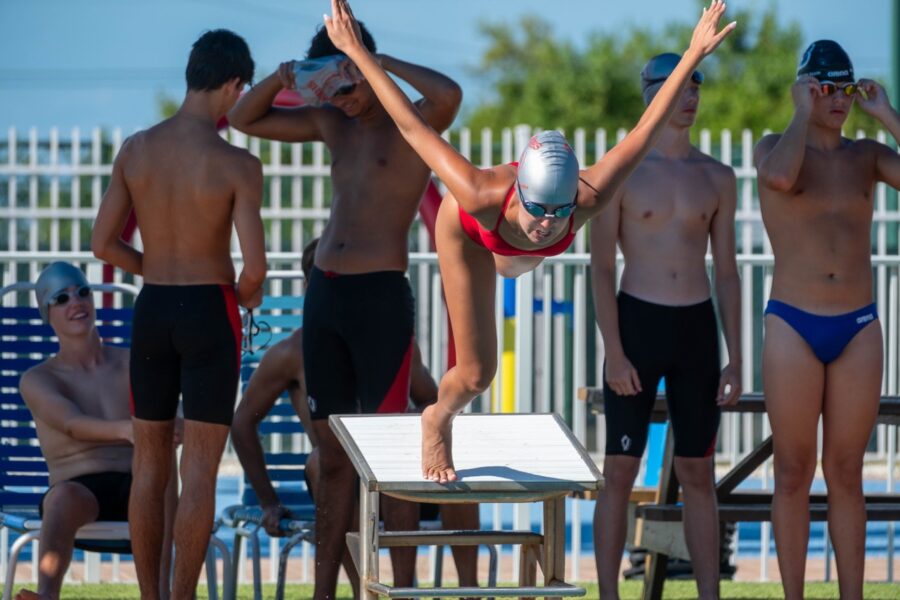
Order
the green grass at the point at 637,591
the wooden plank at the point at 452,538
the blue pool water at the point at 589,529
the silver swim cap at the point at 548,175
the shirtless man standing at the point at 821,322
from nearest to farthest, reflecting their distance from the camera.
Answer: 1. the silver swim cap at the point at 548,175
2. the wooden plank at the point at 452,538
3. the shirtless man standing at the point at 821,322
4. the green grass at the point at 637,591
5. the blue pool water at the point at 589,529

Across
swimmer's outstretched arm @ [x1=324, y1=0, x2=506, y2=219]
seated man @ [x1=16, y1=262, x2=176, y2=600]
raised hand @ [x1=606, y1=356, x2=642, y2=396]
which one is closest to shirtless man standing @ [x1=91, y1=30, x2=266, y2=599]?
seated man @ [x1=16, y1=262, x2=176, y2=600]

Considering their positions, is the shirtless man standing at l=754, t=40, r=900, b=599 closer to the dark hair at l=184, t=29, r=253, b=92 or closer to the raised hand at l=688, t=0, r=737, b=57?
the raised hand at l=688, t=0, r=737, b=57

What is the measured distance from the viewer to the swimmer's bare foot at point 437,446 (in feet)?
15.7

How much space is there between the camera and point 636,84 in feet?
129

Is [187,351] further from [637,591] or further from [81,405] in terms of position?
[637,591]

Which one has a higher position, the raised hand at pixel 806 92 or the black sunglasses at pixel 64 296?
the raised hand at pixel 806 92

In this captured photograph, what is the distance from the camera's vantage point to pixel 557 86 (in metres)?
39.9

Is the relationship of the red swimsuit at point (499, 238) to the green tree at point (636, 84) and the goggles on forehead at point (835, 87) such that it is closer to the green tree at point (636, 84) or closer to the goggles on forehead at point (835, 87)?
the goggles on forehead at point (835, 87)

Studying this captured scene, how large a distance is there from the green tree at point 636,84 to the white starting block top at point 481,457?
29092 millimetres

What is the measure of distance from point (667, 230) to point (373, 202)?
49.7 inches

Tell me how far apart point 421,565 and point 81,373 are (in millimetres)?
3740

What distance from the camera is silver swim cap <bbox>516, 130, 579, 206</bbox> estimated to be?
4.37m

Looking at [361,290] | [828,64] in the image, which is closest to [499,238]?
[361,290]

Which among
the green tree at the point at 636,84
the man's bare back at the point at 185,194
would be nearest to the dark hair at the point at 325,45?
the man's bare back at the point at 185,194
